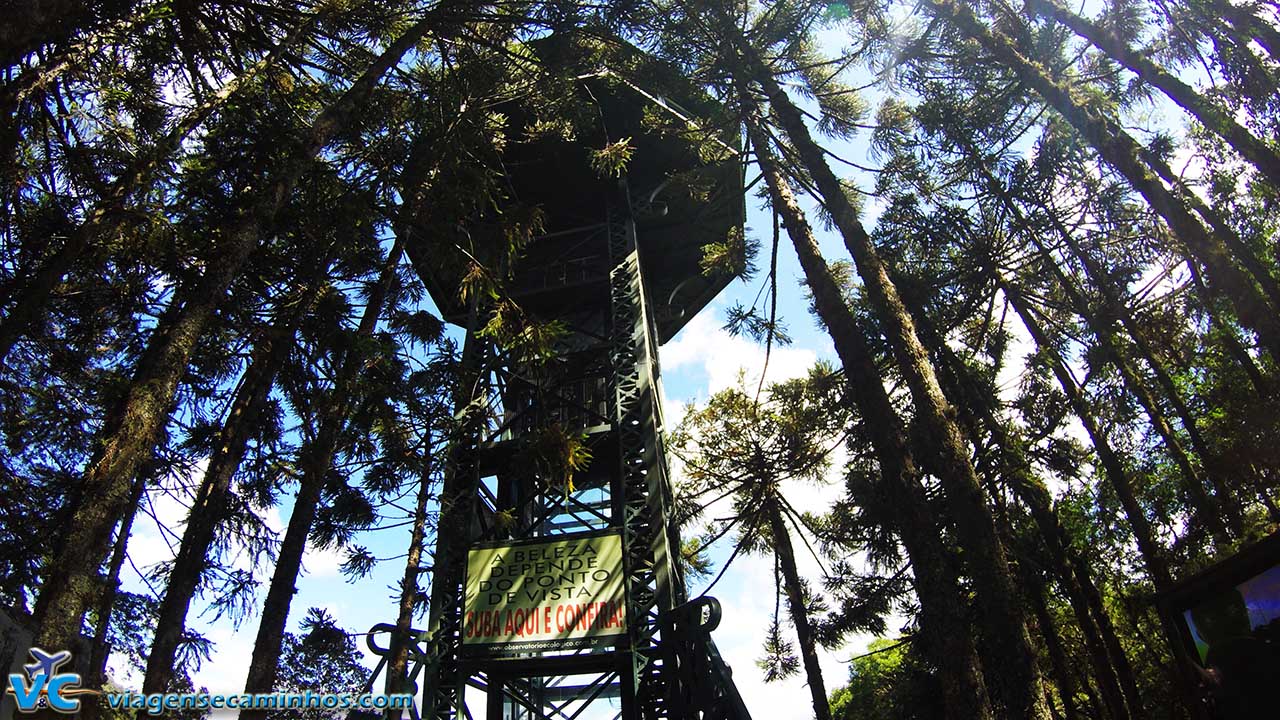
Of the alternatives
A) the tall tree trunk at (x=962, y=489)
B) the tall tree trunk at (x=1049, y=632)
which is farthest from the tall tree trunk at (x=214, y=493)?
the tall tree trunk at (x=1049, y=632)

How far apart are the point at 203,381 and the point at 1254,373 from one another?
1286 centimetres

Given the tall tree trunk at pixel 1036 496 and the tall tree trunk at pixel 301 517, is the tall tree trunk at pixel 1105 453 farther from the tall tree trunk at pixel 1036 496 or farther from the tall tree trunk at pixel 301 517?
the tall tree trunk at pixel 301 517

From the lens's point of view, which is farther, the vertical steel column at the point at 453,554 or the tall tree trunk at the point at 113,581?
the vertical steel column at the point at 453,554

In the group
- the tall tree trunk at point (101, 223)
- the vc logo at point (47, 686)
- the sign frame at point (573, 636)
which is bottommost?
the vc logo at point (47, 686)

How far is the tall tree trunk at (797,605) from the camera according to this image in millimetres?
13648

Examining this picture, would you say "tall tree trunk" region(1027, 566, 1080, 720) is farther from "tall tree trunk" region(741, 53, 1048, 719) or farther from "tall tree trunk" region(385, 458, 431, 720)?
"tall tree trunk" region(385, 458, 431, 720)

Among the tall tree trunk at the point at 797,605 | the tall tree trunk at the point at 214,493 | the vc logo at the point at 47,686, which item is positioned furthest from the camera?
the tall tree trunk at the point at 797,605

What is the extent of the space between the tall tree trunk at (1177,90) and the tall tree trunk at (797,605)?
10.2 metres

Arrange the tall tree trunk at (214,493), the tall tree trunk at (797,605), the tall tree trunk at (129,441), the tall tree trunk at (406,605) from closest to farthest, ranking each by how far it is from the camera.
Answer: the tall tree trunk at (129,441) < the tall tree trunk at (214,493) < the tall tree trunk at (406,605) < the tall tree trunk at (797,605)

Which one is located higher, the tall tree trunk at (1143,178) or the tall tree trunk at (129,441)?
the tall tree trunk at (1143,178)

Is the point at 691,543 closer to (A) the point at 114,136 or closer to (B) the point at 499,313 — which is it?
(B) the point at 499,313

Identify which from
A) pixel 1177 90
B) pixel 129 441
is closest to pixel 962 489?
pixel 129 441

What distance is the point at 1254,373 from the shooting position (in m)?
8.72

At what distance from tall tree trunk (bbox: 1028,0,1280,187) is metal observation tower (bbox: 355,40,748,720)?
13.9 feet
